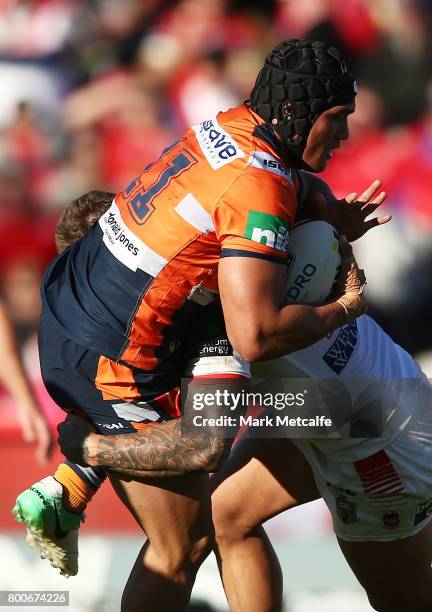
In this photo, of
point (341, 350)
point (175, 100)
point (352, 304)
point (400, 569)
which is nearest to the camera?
point (352, 304)

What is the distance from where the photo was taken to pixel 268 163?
9.38 feet

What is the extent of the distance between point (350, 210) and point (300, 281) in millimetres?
445

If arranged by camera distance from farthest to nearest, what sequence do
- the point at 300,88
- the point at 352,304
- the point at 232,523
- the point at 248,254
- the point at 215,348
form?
the point at 232,523 → the point at 215,348 → the point at 352,304 → the point at 300,88 → the point at 248,254

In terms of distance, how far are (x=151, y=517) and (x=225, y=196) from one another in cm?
106

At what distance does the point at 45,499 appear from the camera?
10.9 ft

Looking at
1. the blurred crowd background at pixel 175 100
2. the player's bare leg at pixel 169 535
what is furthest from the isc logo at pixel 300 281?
the blurred crowd background at pixel 175 100

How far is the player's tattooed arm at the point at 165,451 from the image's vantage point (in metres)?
3.14

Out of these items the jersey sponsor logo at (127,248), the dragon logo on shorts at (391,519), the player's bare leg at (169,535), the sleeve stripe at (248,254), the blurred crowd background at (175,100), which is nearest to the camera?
the sleeve stripe at (248,254)

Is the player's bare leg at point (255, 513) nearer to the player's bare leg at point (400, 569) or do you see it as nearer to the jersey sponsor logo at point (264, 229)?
the player's bare leg at point (400, 569)

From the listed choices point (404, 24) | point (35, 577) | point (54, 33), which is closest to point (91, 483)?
point (35, 577)

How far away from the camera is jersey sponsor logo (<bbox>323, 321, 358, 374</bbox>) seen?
10.9 feet

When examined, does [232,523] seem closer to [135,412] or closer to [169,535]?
[169,535]

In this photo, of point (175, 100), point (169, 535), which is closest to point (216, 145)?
point (169, 535)

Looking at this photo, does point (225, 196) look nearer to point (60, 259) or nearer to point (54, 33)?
point (60, 259)
